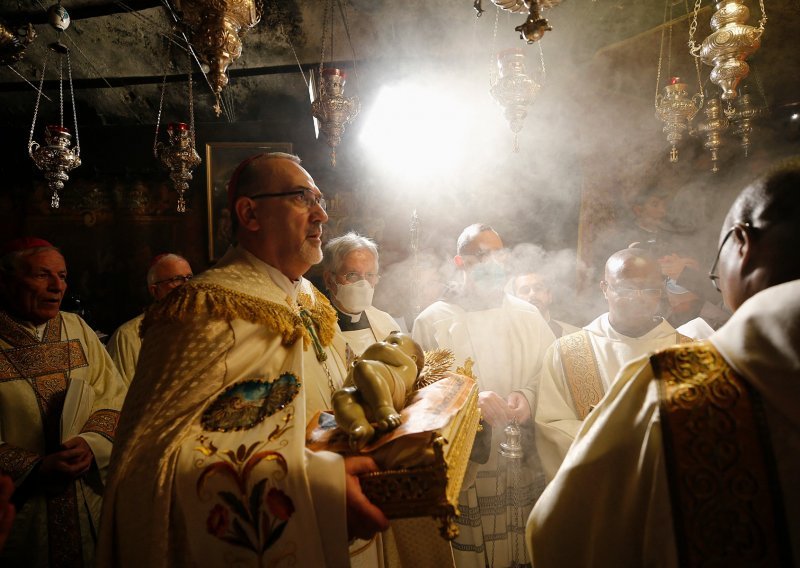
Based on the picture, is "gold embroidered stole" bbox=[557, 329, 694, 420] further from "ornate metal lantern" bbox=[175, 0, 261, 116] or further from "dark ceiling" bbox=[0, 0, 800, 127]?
"dark ceiling" bbox=[0, 0, 800, 127]

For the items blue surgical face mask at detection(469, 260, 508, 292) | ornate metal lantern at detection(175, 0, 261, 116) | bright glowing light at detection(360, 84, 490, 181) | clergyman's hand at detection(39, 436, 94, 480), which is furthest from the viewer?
bright glowing light at detection(360, 84, 490, 181)

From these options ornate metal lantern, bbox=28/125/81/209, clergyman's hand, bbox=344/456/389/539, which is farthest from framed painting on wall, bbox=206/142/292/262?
clergyman's hand, bbox=344/456/389/539

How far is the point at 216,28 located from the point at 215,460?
2.30m

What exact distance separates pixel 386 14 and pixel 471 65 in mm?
1414

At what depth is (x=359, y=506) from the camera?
1.29 meters

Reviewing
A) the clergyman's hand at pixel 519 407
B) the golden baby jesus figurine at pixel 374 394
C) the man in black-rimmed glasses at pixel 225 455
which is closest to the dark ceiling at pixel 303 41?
the clergyman's hand at pixel 519 407

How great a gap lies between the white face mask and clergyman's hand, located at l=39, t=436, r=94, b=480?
81.2 inches

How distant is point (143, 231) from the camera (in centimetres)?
700

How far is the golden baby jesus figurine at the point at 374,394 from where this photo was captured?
4.49 feet

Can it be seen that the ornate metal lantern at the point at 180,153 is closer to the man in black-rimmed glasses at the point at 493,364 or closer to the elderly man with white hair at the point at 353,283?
the elderly man with white hair at the point at 353,283

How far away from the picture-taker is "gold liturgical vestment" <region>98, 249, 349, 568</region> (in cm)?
131

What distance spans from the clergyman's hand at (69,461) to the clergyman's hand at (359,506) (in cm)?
243

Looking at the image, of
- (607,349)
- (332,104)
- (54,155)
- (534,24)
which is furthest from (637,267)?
(54,155)

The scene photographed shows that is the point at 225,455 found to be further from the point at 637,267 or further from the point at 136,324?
the point at 136,324
